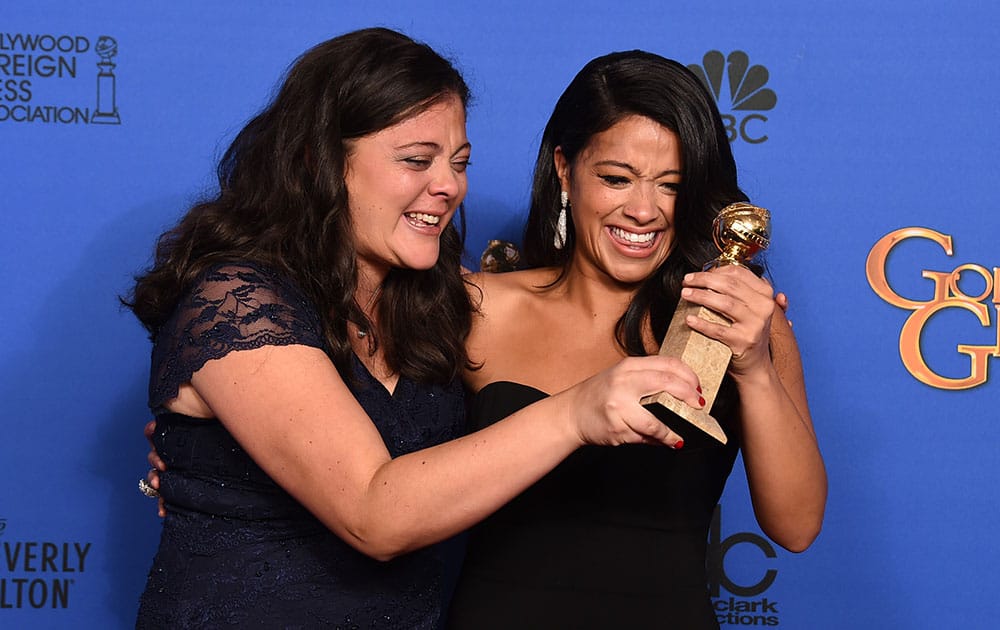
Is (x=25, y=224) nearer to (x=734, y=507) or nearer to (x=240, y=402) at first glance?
(x=240, y=402)

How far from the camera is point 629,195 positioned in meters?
1.52

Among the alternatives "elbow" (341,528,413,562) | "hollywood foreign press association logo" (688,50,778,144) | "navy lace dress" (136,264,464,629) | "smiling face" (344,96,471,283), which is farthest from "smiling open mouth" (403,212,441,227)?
"hollywood foreign press association logo" (688,50,778,144)

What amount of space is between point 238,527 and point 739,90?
1172mm

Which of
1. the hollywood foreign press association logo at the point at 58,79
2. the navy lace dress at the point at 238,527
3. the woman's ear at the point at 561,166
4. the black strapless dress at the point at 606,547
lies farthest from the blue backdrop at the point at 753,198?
the navy lace dress at the point at 238,527

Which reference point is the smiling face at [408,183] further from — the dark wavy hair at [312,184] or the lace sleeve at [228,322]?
the lace sleeve at [228,322]

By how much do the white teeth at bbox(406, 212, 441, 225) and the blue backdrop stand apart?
0.59 m

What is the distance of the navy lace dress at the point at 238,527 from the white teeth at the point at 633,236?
1.40 ft

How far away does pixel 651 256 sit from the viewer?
1.57m

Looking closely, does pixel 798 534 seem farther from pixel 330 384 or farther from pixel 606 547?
pixel 330 384

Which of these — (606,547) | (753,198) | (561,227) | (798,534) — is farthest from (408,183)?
(753,198)

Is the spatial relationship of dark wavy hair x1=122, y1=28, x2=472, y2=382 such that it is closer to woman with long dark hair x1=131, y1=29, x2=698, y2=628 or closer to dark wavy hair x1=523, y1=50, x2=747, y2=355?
woman with long dark hair x1=131, y1=29, x2=698, y2=628

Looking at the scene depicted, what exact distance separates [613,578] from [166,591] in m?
0.57

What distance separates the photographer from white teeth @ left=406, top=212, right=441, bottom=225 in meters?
1.40

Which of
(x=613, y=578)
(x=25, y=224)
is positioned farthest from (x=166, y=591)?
(x=25, y=224)
